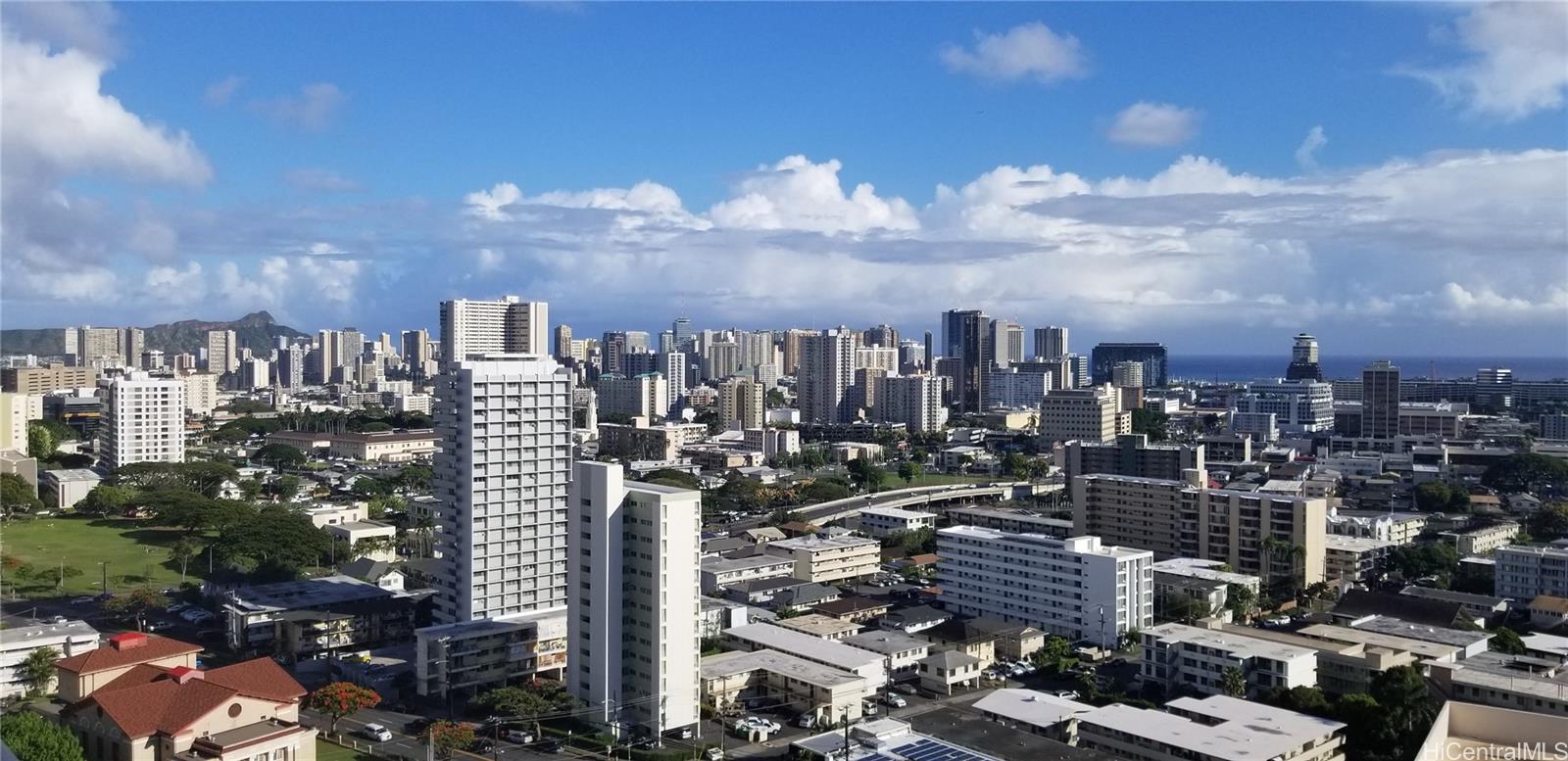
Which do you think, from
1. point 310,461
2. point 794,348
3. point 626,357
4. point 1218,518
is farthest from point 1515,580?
point 794,348

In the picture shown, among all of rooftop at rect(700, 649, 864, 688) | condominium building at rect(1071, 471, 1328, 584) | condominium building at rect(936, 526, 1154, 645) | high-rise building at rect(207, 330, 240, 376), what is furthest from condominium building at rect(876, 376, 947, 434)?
high-rise building at rect(207, 330, 240, 376)

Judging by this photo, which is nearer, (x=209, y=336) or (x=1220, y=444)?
(x=1220, y=444)

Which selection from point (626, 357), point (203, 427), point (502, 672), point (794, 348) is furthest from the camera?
point (794, 348)

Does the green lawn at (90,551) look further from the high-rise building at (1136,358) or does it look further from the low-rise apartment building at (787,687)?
the high-rise building at (1136,358)

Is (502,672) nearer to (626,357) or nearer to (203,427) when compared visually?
(203,427)

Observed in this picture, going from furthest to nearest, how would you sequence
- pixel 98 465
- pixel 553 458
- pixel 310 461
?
pixel 310 461
pixel 98 465
pixel 553 458

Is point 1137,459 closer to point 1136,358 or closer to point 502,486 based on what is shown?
point 502,486
